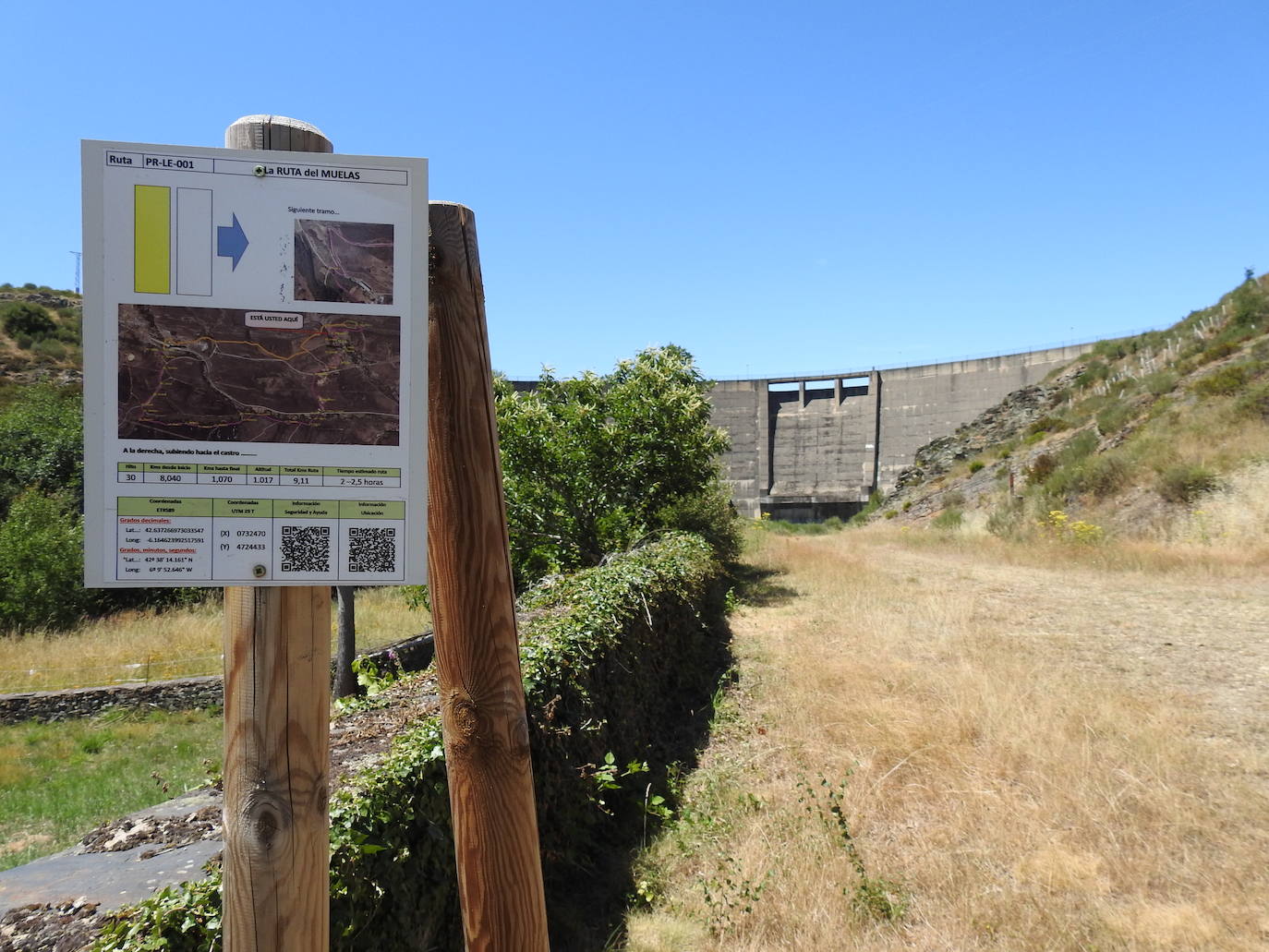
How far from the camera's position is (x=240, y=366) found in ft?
5.24

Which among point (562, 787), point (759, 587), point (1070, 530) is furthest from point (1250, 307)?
point (562, 787)

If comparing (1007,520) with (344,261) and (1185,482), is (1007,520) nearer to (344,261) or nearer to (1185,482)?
(1185,482)

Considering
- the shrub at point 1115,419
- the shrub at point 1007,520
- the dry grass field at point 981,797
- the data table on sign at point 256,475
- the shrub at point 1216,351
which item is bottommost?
the dry grass field at point 981,797

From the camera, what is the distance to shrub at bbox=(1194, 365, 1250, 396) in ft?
66.8

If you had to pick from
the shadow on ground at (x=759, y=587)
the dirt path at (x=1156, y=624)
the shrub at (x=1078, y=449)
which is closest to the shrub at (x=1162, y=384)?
the shrub at (x=1078, y=449)

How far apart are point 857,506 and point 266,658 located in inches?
1994

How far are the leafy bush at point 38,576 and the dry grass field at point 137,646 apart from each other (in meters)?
0.77

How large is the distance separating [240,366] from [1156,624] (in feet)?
34.0

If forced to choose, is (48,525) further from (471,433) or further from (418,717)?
(471,433)

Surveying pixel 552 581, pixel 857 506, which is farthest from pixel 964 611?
pixel 857 506

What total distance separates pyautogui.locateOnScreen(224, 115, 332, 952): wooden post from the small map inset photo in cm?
23

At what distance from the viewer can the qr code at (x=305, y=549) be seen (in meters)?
1.61

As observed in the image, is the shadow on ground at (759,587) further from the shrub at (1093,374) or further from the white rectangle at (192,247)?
the shrub at (1093,374)

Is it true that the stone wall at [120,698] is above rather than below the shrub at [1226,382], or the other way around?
below
